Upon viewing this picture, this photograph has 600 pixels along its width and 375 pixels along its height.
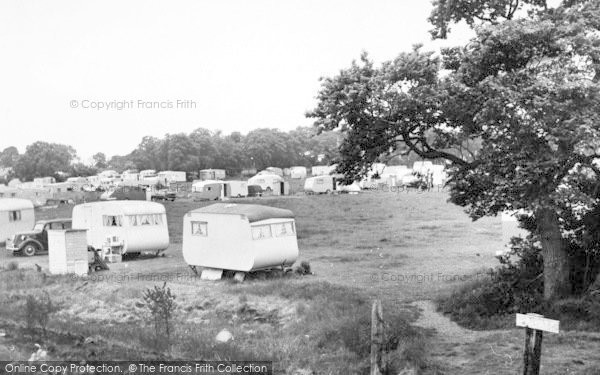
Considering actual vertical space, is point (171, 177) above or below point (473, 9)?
below

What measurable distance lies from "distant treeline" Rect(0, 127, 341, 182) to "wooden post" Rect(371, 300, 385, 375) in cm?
6878

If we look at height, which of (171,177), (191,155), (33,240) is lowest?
(33,240)

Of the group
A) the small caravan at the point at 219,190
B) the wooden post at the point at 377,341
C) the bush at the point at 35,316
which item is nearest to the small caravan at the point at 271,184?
the small caravan at the point at 219,190

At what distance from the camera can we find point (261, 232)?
20688 millimetres

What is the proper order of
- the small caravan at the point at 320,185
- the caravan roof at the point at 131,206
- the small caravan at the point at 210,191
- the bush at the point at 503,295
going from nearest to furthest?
the bush at the point at 503,295, the caravan roof at the point at 131,206, the small caravan at the point at 210,191, the small caravan at the point at 320,185

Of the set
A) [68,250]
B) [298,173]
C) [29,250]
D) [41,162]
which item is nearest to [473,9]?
[68,250]

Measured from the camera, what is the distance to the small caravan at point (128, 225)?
26.9 meters

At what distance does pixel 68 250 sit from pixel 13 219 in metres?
13.2

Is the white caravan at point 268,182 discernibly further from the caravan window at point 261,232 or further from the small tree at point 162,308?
the small tree at point 162,308

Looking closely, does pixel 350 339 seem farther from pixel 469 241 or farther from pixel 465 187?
pixel 469 241

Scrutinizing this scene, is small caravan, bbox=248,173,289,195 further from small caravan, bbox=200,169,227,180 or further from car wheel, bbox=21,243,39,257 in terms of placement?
car wheel, bbox=21,243,39,257

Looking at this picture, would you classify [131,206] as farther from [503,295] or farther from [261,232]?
[503,295]

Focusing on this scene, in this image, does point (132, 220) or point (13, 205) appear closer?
point (132, 220)

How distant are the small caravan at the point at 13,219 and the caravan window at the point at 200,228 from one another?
1648cm
